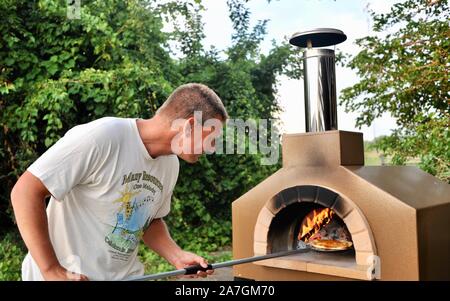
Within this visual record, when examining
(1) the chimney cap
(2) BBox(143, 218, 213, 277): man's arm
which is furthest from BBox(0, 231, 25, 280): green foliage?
(1) the chimney cap

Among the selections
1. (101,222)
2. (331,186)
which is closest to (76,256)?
(101,222)

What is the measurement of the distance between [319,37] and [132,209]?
1.73 m

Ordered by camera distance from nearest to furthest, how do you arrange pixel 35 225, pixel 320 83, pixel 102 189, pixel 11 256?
pixel 35 225, pixel 102 189, pixel 320 83, pixel 11 256

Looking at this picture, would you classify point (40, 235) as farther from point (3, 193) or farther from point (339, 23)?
point (339, 23)

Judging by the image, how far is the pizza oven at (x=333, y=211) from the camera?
6.77 ft

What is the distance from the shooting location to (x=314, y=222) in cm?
260

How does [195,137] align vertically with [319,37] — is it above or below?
below

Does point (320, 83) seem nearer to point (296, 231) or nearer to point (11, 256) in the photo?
point (296, 231)

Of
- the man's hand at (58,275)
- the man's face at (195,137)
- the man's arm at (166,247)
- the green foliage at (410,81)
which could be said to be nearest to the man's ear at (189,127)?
the man's face at (195,137)

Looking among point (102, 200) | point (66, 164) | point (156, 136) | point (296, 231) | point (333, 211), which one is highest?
point (156, 136)

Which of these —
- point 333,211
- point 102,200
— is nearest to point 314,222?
point 333,211

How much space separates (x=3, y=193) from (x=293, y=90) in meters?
3.76

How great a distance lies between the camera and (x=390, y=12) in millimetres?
4379

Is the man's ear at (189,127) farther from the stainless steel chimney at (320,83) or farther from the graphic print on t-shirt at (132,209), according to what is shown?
the stainless steel chimney at (320,83)
